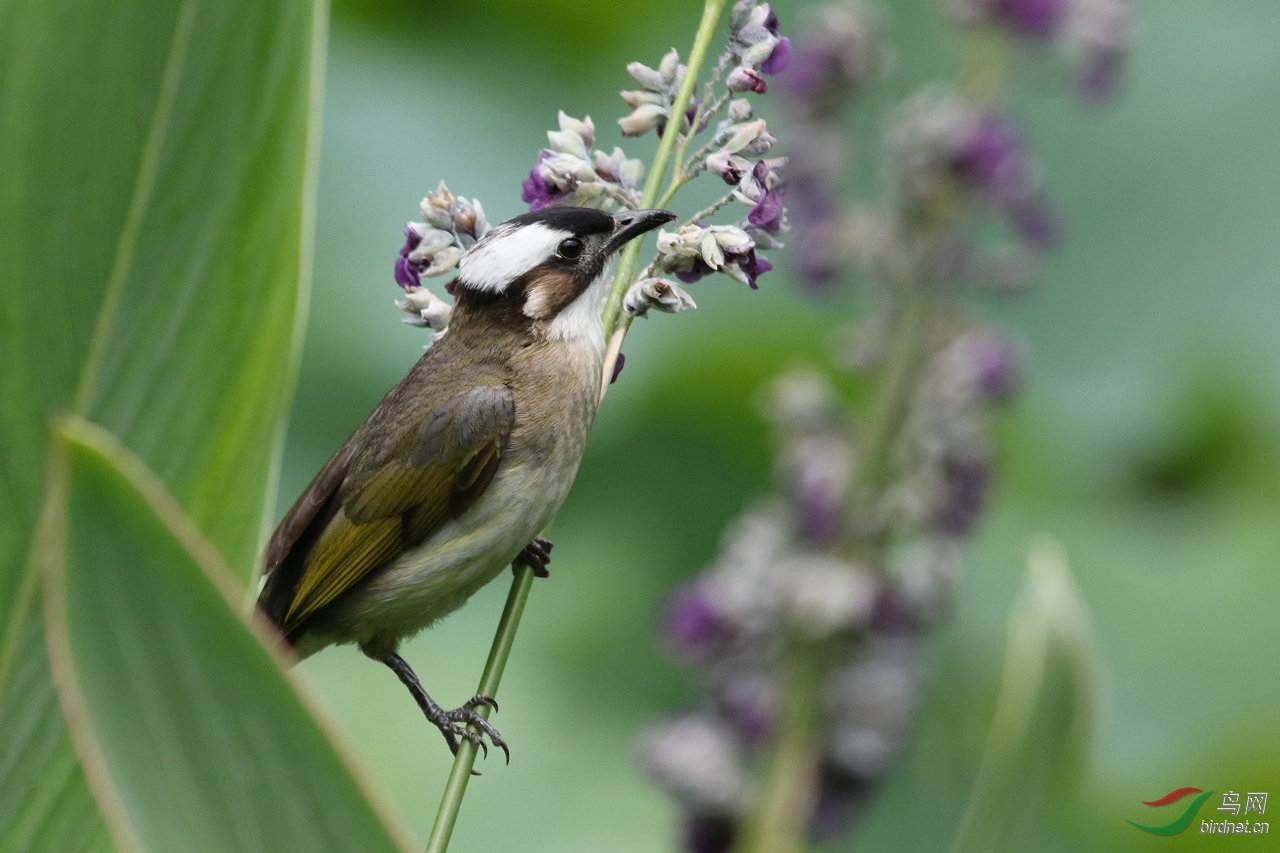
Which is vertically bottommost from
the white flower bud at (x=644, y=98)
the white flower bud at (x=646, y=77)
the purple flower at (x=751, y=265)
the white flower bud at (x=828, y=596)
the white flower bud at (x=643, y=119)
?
the white flower bud at (x=828, y=596)

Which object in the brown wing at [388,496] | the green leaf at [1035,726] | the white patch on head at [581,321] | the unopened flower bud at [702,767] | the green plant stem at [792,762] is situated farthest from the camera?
the white patch on head at [581,321]

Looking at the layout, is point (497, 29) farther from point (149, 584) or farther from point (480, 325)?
point (149, 584)

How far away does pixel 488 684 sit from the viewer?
3.85 ft

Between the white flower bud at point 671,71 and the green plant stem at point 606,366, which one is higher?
the white flower bud at point 671,71

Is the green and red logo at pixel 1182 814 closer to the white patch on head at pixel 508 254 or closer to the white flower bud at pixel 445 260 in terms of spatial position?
the white patch on head at pixel 508 254

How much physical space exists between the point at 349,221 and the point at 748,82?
2624 millimetres

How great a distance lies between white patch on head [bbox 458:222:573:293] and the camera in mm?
1837

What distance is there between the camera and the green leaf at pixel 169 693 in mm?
651

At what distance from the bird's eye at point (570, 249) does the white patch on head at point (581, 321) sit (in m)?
0.08

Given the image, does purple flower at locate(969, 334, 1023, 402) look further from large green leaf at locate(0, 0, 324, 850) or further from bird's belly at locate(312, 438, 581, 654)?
large green leaf at locate(0, 0, 324, 850)

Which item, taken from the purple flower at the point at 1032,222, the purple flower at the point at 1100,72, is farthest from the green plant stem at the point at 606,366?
the purple flower at the point at 1100,72

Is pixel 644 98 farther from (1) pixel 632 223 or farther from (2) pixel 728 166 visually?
(1) pixel 632 223

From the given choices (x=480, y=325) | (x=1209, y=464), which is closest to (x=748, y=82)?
(x=480, y=325)

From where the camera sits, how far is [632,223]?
168cm
